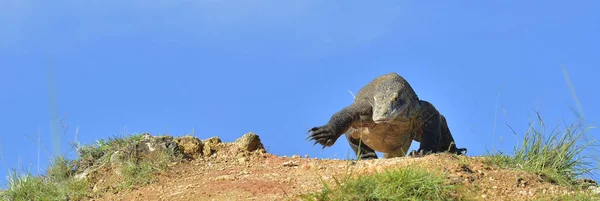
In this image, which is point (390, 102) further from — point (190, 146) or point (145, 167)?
point (145, 167)

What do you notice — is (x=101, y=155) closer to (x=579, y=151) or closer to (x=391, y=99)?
(x=391, y=99)

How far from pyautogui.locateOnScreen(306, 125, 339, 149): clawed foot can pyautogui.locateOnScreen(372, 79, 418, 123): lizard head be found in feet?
2.77

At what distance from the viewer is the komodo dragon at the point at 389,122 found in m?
11.5

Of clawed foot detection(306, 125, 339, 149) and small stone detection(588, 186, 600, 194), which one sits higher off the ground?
clawed foot detection(306, 125, 339, 149)

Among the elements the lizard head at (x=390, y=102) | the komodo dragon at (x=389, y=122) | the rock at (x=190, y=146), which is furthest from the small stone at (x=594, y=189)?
the rock at (x=190, y=146)

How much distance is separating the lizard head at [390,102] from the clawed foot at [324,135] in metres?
0.85

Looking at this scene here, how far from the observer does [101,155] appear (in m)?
11.2

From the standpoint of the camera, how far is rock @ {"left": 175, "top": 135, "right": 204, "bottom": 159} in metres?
10.8

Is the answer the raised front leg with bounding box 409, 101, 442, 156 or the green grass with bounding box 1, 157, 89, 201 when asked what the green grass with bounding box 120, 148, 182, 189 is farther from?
the raised front leg with bounding box 409, 101, 442, 156

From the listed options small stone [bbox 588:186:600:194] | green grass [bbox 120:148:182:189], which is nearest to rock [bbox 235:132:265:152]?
green grass [bbox 120:148:182:189]

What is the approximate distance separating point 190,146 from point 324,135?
1.85 m

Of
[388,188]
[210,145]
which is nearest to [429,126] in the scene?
[210,145]

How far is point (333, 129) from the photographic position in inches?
444

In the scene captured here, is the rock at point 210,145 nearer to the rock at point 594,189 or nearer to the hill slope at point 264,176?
the hill slope at point 264,176
